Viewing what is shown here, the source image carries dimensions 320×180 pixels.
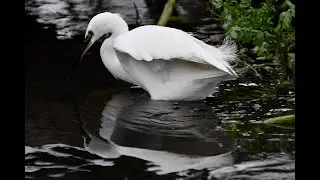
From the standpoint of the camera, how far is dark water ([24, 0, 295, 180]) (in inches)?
157

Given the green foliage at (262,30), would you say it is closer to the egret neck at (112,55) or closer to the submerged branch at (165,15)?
the egret neck at (112,55)

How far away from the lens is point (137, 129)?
490 cm

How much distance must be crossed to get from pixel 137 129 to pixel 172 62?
0.87 metres

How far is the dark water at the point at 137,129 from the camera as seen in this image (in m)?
4.00

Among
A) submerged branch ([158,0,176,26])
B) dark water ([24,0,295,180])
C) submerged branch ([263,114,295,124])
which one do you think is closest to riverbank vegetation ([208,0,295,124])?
dark water ([24,0,295,180])

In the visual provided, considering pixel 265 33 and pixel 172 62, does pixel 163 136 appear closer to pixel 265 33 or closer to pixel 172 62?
pixel 172 62

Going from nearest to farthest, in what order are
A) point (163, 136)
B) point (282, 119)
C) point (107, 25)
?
point (163, 136) → point (282, 119) → point (107, 25)

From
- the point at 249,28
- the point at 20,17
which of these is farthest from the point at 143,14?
the point at 20,17

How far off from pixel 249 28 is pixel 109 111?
145cm

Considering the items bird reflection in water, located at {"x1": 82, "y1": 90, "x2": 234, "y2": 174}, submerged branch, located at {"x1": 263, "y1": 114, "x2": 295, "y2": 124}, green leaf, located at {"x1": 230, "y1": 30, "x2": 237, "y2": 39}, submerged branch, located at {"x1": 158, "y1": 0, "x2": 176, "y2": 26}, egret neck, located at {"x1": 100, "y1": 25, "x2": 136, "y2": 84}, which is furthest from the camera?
submerged branch, located at {"x1": 158, "y1": 0, "x2": 176, "y2": 26}

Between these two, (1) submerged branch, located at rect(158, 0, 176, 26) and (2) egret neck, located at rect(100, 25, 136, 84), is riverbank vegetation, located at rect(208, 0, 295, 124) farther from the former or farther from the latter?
(1) submerged branch, located at rect(158, 0, 176, 26)

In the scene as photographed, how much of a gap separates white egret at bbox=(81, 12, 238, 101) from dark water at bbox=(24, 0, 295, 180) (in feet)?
0.47

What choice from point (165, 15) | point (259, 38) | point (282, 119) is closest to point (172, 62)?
point (259, 38)
